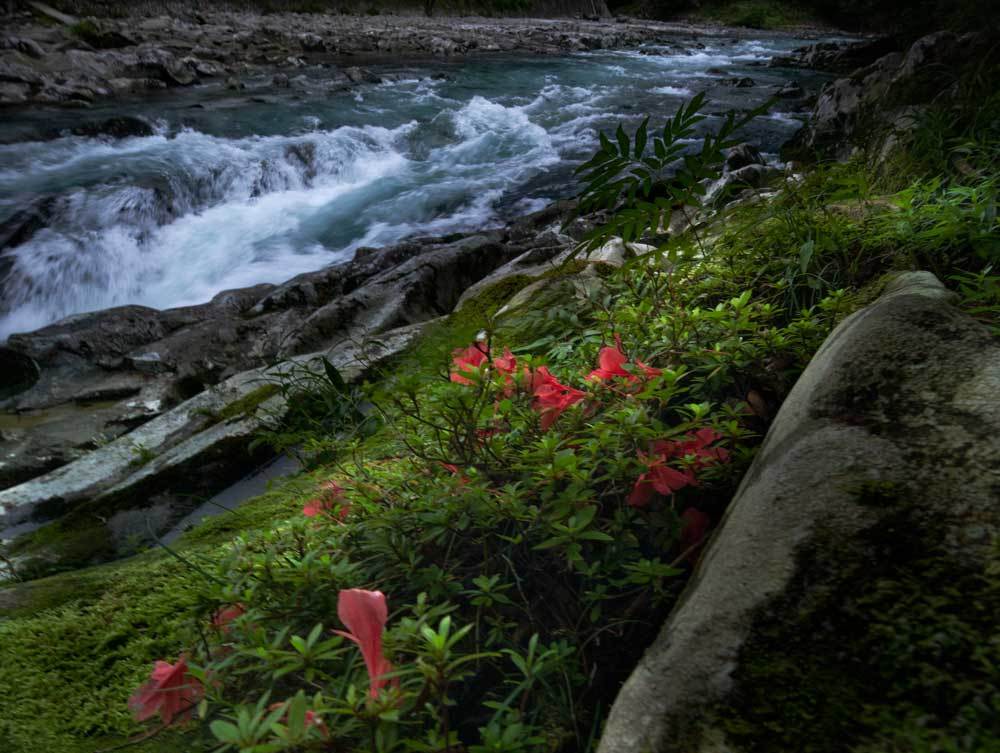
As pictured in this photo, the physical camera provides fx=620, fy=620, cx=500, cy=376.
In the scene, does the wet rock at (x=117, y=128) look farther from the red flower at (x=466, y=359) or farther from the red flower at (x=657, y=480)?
the red flower at (x=657, y=480)

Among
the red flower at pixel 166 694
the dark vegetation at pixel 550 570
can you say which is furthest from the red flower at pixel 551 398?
the red flower at pixel 166 694

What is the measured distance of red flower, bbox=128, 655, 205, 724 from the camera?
3.23 ft

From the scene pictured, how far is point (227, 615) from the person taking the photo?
3.64 feet

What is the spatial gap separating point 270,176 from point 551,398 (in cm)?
944

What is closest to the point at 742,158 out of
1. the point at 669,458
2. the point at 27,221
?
the point at 669,458

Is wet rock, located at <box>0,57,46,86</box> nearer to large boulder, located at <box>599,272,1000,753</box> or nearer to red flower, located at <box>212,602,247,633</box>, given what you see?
red flower, located at <box>212,602,247,633</box>

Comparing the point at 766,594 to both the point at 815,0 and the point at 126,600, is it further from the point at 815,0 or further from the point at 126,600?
the point at 815,0

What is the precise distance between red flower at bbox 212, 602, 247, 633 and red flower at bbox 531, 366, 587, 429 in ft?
2.15

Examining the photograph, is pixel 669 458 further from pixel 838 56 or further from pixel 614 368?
pixel 838 56

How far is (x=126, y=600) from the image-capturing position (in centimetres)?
175

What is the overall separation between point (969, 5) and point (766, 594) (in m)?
5.90

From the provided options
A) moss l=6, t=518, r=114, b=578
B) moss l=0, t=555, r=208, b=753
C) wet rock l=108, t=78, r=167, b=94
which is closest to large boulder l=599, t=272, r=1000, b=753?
moss l=0, t=555, r=208, b=753

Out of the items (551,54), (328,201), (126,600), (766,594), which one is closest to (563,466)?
(766,594)

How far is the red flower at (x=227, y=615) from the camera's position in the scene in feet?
3.58
